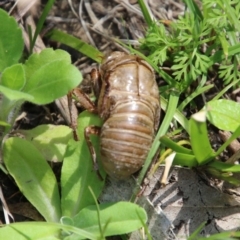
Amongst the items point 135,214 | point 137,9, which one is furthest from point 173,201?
point 137,9

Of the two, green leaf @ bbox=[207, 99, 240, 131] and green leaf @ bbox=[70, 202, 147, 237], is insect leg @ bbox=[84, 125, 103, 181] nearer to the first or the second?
green leaf @ bbox=[70, 202, 147, 237]

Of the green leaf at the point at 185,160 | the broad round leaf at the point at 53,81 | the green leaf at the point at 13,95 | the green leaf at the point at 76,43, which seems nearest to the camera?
the green leaf at the point at 13,95

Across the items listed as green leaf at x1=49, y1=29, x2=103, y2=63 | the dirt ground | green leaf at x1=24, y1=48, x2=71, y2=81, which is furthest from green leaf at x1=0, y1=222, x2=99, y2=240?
green leaf at x1=49, y1=29, x2=103, y2=63

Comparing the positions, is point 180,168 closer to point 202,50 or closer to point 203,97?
point 203,97

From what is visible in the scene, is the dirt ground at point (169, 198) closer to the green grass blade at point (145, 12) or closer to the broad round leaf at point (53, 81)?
the green grass blade at point (145, 12)

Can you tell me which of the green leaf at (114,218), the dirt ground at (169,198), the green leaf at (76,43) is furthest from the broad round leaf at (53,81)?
the green leaf at (76,43)

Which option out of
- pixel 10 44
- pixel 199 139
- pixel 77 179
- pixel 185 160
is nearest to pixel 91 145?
pixel 77 179
